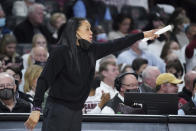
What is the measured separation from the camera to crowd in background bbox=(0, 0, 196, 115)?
8875 millimetres

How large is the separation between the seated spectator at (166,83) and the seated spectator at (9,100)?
6.47ft

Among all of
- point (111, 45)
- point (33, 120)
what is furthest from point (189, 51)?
point (33, 120)

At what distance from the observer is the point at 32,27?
13117mm

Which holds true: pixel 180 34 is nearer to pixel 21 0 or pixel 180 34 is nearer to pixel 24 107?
pixel 21 0

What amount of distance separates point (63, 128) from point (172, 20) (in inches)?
325

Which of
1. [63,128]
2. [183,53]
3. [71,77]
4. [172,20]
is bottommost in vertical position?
[63,128]

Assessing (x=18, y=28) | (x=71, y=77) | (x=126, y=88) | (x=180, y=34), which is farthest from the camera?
(x=180, y=34)

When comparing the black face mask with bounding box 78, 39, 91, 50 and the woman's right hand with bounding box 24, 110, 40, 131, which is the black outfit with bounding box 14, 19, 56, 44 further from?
the woman's right hand with bounding box 24, 110, 40, 131

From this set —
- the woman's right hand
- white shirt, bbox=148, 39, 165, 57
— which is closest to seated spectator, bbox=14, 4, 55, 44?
white shirt, bbox=148, 39, 165, 57

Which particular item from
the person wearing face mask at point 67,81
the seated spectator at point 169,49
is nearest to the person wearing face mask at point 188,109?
the person wearing face mask at point 67,81

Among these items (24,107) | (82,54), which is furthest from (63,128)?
(24,107)

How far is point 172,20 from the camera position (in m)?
14.2

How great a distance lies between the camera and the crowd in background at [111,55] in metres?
8.88

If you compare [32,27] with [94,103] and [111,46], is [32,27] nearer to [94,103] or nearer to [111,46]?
[94,103]
